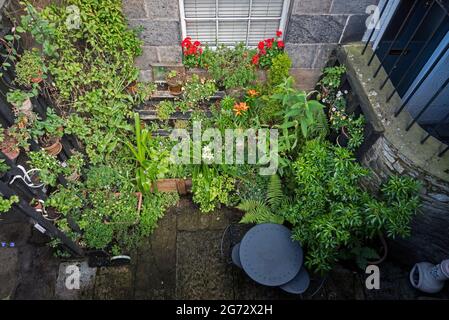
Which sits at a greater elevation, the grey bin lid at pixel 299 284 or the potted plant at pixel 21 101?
the potted plant at pixel 21 101

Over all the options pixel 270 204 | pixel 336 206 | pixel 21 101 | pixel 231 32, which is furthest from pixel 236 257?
pixel 231 32

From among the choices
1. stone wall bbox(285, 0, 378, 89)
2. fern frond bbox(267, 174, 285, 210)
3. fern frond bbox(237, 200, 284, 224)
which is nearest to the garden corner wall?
stone wall bbox(285, 0, 378, 89)

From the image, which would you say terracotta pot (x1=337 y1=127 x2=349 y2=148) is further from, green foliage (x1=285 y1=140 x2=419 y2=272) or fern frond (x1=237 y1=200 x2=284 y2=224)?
fern frond (x1=237 y1=200 x2=284 y2=224)

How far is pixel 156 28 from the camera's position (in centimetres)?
390

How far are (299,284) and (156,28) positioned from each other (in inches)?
140

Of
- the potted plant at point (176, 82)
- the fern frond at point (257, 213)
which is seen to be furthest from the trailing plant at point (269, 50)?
the fern frond at point (257, 213)

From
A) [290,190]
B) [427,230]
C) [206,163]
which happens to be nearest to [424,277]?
[427,230]

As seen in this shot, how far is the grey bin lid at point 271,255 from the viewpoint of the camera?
11.2ft

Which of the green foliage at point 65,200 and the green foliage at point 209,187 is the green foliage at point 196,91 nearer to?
the green foliage at point 209,187

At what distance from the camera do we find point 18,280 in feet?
12.7

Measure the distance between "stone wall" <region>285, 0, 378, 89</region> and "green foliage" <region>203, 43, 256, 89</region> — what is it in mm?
595

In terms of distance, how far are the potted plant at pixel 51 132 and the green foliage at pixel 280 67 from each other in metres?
2.66

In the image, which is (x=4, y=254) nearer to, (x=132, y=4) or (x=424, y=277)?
(x=132, y=4)
